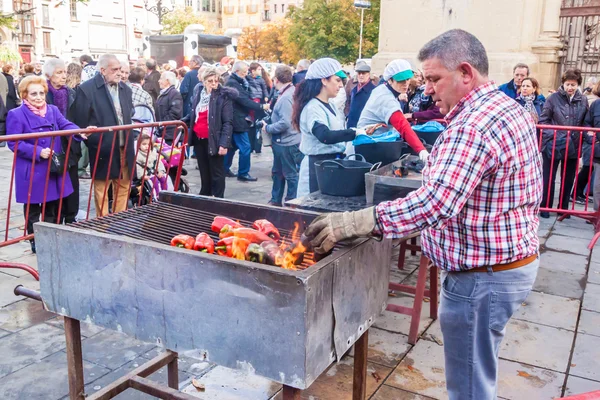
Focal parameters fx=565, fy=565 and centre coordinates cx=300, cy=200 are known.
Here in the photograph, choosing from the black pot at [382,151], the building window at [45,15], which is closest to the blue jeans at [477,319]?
the black pot at [382,151]

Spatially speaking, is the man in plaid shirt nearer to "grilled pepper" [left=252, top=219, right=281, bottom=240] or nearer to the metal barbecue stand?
the metal barbecue stand

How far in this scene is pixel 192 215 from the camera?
3398 mm

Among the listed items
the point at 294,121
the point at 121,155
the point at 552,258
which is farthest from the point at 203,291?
the point at 552,258

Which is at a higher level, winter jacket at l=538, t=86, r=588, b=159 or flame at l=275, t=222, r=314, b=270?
winter jacket at l=538, t=86, r=588, b=159

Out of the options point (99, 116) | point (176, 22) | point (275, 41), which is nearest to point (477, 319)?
point (99, 116)

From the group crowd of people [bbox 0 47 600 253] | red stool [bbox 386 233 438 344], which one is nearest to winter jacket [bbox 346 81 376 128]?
crowd of people [bbox 0 47 600 253]

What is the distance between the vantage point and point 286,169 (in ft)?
25.8

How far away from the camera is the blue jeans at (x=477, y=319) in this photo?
2.35 meters

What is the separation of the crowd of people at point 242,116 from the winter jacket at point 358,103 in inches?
0.6

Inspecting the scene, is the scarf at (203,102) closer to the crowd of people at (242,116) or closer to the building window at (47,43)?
the crowd of people at (242,116)

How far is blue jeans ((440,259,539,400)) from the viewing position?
92.5 inches

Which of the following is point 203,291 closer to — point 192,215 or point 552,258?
point 192,215

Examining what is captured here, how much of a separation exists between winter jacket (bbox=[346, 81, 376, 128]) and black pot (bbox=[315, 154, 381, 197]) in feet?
12.4

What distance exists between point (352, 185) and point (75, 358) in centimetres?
225
